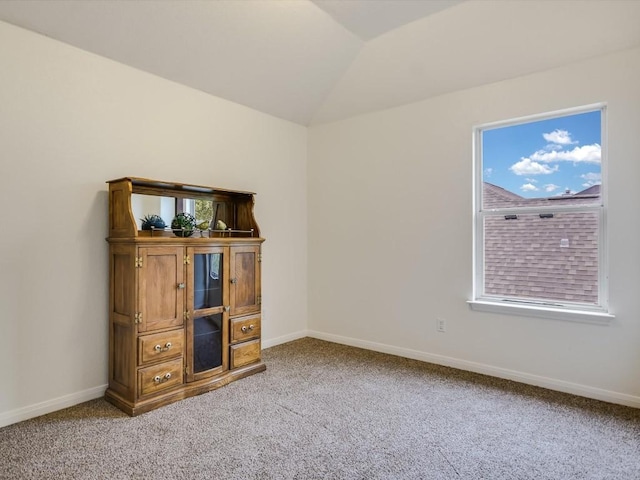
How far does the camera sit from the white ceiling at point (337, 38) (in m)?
2.55

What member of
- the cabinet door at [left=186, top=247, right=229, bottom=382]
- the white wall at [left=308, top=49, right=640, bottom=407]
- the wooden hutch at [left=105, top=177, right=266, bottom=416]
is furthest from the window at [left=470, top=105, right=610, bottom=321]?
the cabinet door at [left=186, top=247, right=229, bottom=382]

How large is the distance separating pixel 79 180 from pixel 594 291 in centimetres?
385

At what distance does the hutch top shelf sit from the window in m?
2.12

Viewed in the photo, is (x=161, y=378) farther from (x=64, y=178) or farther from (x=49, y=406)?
(x=64, y=178)

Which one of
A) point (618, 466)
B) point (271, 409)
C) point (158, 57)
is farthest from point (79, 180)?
point (618, 466)

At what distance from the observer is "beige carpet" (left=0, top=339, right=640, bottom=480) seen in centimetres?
192

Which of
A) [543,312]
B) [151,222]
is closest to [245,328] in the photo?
[151,222]

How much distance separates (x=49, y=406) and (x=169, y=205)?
1612mm

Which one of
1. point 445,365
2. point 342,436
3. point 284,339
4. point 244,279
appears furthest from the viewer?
point 284,339

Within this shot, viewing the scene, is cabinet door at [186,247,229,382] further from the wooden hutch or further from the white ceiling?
the white ceiling

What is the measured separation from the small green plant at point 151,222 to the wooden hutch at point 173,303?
0.10 feet

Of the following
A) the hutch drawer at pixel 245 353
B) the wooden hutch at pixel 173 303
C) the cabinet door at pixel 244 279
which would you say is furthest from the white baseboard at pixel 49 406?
the cabinet door at pixel 244 279

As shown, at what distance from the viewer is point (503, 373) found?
3.15 meters

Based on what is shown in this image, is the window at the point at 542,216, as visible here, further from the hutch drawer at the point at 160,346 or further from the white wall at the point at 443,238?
the hutch drawer at the point at 160,346
